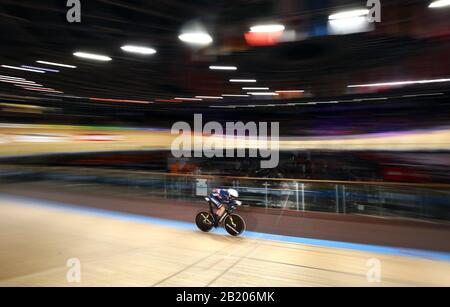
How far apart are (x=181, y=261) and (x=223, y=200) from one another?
1724 mm

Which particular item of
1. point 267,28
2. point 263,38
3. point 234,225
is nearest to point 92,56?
point 263,38

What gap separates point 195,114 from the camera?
55.1ft

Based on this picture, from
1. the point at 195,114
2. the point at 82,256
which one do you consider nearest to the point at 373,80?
the point at 82,256

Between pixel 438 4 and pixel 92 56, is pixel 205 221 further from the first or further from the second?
pixel 438 4

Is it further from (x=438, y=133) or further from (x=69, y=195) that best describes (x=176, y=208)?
(x=438, y=133)

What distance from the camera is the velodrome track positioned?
3.75 m

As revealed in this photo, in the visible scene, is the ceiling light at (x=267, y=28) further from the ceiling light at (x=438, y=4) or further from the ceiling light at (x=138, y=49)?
the ceiling light at (x=138, y=49)

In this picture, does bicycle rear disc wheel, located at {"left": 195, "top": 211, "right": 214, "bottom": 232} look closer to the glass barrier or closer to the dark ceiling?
the glass barrier

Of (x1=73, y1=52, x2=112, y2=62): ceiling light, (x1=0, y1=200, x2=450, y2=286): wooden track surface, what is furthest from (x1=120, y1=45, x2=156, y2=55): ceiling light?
(x1=0, y1=200, x2=450, y2=286): wooden track surface

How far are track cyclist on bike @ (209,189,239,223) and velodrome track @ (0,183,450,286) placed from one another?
38 centimetres

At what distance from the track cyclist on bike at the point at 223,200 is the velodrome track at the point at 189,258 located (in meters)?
0.38

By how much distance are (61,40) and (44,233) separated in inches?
142

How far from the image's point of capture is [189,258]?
4559mm

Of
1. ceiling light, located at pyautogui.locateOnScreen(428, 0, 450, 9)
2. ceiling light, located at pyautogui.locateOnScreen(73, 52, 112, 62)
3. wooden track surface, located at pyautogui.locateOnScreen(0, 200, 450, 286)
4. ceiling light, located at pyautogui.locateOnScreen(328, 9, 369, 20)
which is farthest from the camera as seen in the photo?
ceiling light, located at pyautogui.locateOnScreen(73, 52, 112, 62)
